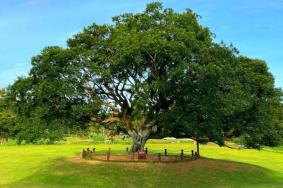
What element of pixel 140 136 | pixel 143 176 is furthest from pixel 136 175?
pixel 140 136

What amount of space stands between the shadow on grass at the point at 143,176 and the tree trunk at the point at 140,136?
4354 millimetres

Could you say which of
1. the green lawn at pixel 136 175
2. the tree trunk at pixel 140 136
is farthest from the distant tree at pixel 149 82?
the green lawn at pixel 136 175

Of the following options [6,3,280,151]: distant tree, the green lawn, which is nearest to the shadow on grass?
the green lawn

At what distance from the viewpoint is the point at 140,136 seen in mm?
49531

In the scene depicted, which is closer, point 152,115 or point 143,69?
point 143,69

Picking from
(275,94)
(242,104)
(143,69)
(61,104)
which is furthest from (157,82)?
(275,94)

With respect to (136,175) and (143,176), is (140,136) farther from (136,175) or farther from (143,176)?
(143,176)

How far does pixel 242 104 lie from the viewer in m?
41.5

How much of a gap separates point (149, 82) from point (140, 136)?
337 inches

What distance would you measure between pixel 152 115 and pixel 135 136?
3.47 m

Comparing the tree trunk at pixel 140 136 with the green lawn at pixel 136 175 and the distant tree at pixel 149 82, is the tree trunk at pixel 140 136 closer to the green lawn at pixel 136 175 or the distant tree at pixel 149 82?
the distant tree at pixel 149 82

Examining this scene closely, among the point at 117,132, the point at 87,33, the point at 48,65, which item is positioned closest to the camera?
the point at 48,65

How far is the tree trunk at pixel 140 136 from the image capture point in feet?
162

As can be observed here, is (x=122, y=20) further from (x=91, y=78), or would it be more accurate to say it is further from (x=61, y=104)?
(x=61, y=104)
